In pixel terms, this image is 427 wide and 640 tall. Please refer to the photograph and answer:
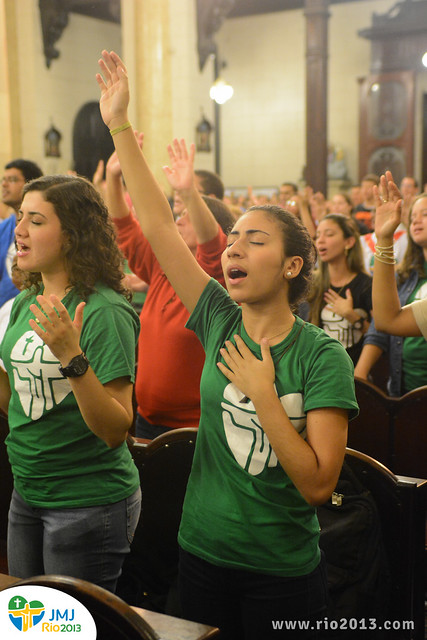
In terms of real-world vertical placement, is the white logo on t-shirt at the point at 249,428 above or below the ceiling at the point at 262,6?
below

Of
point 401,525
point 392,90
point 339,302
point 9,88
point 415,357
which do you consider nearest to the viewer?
point 401,525

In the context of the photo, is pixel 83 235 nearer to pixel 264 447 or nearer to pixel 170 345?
pixel 264 447

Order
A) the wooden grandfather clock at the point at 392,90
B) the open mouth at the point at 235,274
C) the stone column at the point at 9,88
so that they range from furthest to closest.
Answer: the wooden grandfather clock at the point at 392,90 < the stone column at the point at 9,88 < the open mouth at the point at 235,274

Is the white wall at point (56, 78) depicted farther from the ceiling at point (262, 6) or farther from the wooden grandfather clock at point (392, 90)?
the wooden grandfather clock at point (392, 90)

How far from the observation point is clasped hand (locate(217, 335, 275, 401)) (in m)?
1.47

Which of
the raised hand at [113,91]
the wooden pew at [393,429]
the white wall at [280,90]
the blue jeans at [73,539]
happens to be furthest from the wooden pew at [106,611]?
the white wall at [280,90]

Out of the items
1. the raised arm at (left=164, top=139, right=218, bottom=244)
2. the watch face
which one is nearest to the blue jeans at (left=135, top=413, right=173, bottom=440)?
the raised arm at (left=164, top=139, right=218, bottom=244)

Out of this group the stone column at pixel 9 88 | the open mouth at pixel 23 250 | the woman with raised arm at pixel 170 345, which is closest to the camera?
the open mouth at pixel 23 250

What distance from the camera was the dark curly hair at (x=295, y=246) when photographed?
5.31 ft

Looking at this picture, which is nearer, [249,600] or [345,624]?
[249,600]

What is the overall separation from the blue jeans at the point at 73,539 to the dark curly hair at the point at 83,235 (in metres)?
0.53

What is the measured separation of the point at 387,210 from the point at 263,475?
1259mm

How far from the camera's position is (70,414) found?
5.79 ft

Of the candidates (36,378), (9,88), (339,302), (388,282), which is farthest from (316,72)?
Result: (36,378)
